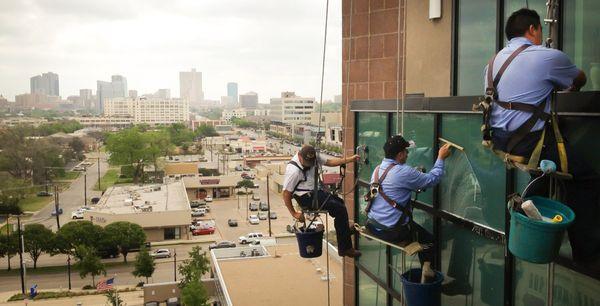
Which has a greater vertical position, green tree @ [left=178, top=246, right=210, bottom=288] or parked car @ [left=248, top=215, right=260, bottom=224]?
green tree @ [left=178, top=246, right=210, bottom=288]

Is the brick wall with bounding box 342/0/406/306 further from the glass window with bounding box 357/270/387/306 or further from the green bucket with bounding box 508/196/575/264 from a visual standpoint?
the green bucket with bounding box 508/196/575/264

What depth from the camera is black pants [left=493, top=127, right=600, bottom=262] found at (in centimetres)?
281

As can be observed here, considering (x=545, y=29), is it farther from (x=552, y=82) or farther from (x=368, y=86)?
(x=368, y=86)

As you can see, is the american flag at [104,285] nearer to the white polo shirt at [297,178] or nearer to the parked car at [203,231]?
the parked car at [203,231]

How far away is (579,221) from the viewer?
298cm

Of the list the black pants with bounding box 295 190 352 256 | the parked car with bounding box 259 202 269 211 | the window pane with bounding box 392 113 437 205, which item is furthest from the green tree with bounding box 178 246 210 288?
the parked car with bounding box 259 202 269 211

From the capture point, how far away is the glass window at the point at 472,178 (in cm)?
398

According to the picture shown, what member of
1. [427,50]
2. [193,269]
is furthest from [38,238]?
[427,50]

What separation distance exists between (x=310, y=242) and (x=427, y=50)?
96.1 inches

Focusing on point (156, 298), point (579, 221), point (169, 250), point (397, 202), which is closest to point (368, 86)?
point (397, 202)

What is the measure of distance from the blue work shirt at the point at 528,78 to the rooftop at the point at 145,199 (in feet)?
109

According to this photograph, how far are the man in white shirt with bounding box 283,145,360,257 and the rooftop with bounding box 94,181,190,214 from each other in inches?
1197

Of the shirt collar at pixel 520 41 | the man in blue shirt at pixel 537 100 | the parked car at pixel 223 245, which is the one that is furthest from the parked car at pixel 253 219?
the shirt collar at pixel 520 41

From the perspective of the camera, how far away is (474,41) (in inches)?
183
